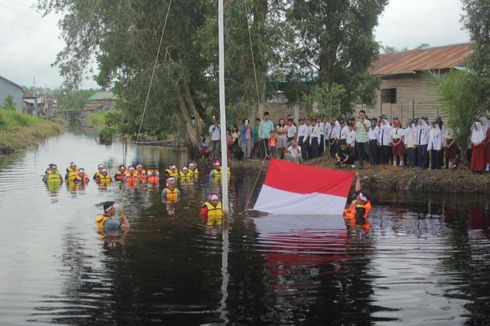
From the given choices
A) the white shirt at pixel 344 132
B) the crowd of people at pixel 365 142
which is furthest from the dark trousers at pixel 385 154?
the white shirt at pixel 344 132

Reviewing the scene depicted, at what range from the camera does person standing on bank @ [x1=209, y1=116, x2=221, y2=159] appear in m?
41.0

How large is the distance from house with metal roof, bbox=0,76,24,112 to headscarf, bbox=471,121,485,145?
265 feet

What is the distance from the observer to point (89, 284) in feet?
43.0

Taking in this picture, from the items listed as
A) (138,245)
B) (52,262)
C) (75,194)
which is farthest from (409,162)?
(52,262)

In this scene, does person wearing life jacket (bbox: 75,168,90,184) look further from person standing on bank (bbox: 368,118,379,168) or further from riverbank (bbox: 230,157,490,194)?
person standing on bank (bbox: 368,118,379,168)

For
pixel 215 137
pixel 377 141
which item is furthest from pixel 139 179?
pixel 377 141

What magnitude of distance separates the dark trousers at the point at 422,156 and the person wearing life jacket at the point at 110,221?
574 inches

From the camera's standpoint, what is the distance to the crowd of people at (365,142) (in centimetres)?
2789

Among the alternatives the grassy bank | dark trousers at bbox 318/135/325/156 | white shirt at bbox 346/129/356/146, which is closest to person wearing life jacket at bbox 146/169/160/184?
dark trousers at bbox 318/135/325/156

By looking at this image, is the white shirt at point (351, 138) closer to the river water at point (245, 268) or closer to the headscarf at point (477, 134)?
the headscarf at point (477, 134)

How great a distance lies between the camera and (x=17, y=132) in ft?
221

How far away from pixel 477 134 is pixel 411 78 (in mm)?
19711

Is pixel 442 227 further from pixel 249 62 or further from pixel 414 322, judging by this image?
pixel 249 62

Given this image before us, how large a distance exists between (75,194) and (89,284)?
15.4 metres
